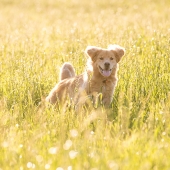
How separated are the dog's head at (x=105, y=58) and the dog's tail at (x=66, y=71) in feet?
2.04

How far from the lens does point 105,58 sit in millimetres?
6199

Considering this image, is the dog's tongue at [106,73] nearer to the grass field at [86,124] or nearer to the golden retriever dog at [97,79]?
the golden retriever dog at [97,79]

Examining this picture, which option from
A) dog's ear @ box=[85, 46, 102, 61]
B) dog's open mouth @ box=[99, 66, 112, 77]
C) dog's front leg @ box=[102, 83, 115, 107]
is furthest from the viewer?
dog's ear @ box=[85, 46, 102, 61]

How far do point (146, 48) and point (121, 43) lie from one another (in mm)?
947

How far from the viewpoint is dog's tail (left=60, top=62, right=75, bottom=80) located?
268 inches

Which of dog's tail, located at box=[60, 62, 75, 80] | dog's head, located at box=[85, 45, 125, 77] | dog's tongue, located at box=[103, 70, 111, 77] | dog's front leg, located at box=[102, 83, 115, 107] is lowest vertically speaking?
dog's front leg, located at box=[102, 83, 115, 107]

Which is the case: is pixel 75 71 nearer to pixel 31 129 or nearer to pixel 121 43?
pixel 121 43

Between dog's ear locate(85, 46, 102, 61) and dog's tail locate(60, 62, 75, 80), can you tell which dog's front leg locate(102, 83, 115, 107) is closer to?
dog's ear locate(85, 46, 102, 61)

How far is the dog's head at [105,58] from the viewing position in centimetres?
611

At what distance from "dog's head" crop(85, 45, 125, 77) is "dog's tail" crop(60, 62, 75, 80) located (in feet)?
2.04

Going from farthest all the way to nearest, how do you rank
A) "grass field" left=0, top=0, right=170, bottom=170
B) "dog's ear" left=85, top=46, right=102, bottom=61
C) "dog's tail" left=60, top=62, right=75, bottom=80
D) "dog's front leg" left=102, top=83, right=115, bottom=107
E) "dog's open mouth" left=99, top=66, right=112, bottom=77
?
"dog's tail" left=60, top=62, right=75, bottom=80 < "dog's ear" left=85, top=46, right=102, bottom=61 < "dog's open mouth" left=99, top=66, right=112, bottom=77 < "dog's front leg" left=102, top=83, right=115, bottom=107 < "grass field" left=0, top=0, right=170, bottom=170

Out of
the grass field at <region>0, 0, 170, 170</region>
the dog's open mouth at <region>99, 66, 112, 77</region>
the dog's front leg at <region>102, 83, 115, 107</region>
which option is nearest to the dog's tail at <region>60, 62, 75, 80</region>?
the grass field at <region>0, 0, 170, 170</region>

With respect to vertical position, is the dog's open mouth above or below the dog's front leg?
above

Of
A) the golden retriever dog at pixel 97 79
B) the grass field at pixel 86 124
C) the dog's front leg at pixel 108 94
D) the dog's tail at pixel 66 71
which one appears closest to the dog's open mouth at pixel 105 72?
the golden retriever dog at pixel 97 79
